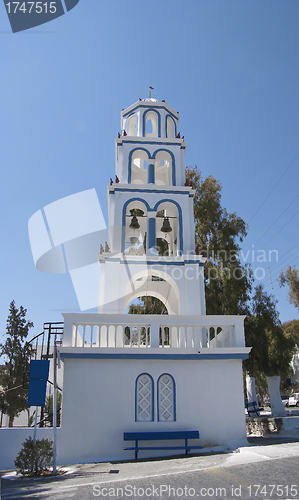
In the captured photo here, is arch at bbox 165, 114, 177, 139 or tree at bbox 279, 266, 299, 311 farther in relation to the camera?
tree at bbox 279, 266, 299, 311

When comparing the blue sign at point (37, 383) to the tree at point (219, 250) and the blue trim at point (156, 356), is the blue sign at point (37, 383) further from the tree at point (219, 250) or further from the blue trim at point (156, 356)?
the tree at point (219, 250)

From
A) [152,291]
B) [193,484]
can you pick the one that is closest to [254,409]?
[152,291]

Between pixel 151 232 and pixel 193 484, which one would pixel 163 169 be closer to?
pixel 151 232

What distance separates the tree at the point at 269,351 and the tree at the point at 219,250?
110 cm

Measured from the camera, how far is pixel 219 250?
2108 cm

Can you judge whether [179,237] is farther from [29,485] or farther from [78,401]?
[29,485]

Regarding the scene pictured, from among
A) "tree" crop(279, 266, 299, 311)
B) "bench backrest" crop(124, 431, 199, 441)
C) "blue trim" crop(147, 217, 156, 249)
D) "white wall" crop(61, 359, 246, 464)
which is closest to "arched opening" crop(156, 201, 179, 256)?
"blue trim" crop(147, 217, 156, 249)

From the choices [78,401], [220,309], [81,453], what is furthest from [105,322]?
[220,309]

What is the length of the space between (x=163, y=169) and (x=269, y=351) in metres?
10.7

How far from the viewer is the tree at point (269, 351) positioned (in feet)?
60.3

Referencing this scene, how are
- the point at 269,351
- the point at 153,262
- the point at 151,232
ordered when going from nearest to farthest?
1. the point at 153,262
2. the point at 151,232
3. the point at 269,351

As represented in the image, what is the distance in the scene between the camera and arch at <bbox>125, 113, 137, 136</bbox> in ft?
50.1
